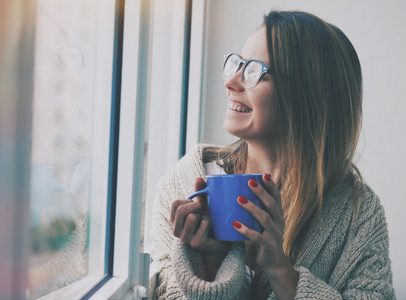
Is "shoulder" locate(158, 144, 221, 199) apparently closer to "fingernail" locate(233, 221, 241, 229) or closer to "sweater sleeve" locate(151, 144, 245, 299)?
"sweater sleeve" locate(151, 144, 245, 299)

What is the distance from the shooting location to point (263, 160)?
3.46 feet

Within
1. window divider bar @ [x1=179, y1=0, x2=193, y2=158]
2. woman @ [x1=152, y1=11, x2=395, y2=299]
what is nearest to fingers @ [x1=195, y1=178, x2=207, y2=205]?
woman @ [x1=152, y1=11, x2=395, y2=299]

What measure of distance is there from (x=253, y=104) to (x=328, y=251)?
0.35 m

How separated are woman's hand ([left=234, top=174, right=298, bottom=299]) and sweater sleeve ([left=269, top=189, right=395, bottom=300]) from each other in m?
0.03

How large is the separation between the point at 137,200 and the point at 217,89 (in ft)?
3.74

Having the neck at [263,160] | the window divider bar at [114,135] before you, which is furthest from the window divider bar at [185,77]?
the window divider bar at [114,135]

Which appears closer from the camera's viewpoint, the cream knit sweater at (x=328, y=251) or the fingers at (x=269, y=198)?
the fingers at (x=269, y=198)

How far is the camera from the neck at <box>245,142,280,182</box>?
40.6 inches

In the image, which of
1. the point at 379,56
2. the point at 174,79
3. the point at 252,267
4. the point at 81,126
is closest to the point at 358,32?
the point at 379,56

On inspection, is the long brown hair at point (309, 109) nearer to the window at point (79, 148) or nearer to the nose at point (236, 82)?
the nose at point (236, 82)

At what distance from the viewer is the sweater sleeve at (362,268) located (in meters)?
0.81

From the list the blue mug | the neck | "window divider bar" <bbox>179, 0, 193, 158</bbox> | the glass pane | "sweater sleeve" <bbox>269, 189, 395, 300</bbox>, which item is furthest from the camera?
"window divider bar" <bbox>179, 0, 193, 158</bbox>

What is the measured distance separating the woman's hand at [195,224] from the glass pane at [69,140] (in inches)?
7.1

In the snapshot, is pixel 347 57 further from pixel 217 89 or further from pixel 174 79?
pixel 217 89
